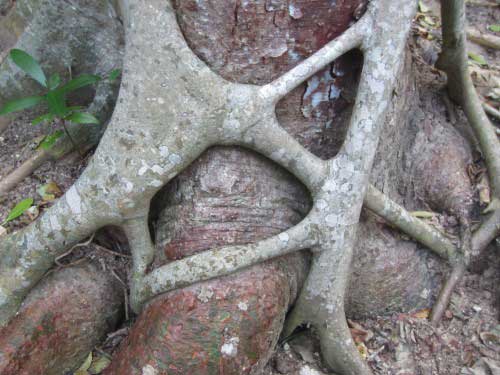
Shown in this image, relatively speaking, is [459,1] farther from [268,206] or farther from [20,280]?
[20,280]

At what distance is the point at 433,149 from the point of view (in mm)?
2814

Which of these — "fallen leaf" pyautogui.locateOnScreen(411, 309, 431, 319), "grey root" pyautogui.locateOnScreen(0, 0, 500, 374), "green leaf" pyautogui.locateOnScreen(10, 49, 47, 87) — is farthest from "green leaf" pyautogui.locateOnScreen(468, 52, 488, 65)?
"green leaf" pyautogui.locateOnScreen(10, 49, 47, 87)

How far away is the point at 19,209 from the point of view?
232 cm

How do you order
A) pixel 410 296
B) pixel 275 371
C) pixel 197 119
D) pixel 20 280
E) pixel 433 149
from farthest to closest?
pixel 433 149 → pixel 410 296 → pixel 275 371 → pixel 20 280 → pixel 197 119

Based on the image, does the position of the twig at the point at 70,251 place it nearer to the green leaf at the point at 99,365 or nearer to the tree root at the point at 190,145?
the tree root at the point at 190,145

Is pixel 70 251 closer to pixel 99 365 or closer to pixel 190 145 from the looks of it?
pixel 99 365

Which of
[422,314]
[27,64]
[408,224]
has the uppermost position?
[27,64]

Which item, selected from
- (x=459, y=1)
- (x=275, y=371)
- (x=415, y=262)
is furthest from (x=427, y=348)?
(x=459, y=1)

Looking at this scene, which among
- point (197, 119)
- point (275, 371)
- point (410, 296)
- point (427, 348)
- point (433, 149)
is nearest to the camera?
point (197, 119)

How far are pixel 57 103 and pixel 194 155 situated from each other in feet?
2.46

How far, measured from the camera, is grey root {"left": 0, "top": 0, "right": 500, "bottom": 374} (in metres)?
1.88

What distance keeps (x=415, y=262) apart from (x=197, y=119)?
1394mm

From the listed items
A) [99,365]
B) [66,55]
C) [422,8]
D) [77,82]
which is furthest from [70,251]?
[422,8]

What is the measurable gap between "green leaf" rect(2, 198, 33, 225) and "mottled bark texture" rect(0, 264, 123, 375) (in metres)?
0.40
